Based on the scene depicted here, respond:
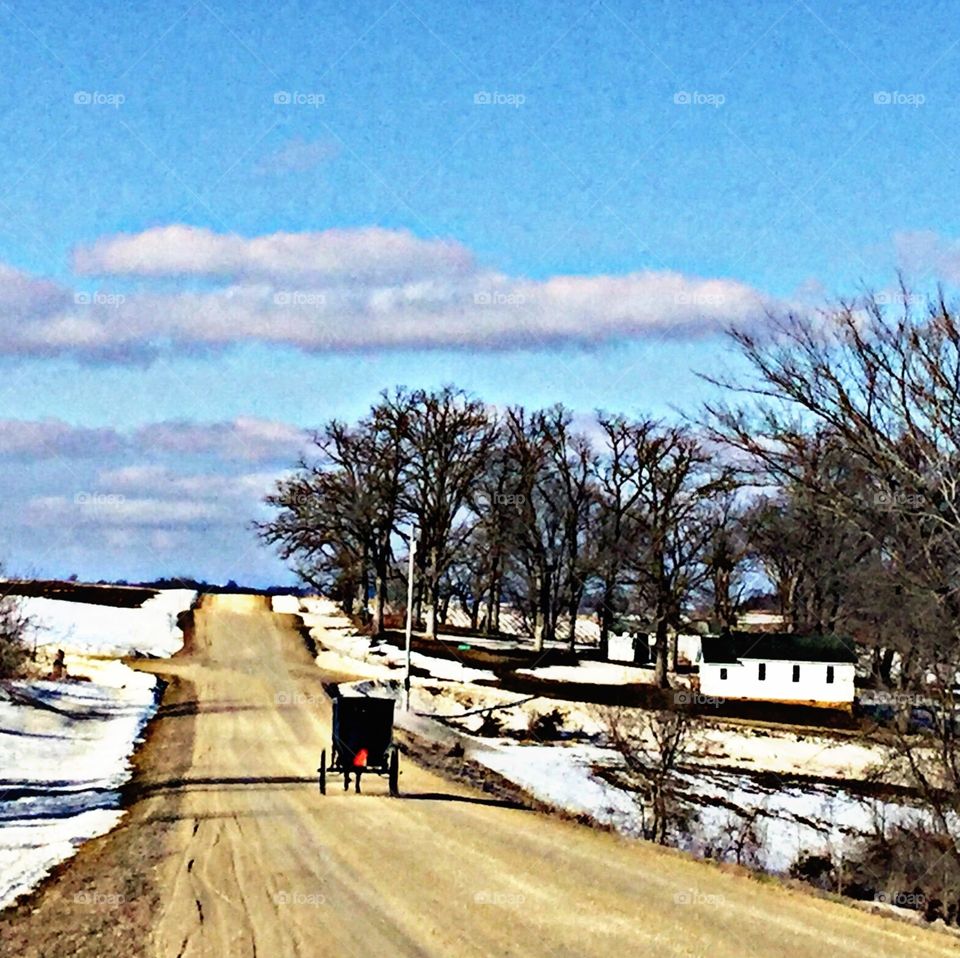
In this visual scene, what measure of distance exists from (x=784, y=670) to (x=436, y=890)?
2120 inches

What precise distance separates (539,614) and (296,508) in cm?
1563

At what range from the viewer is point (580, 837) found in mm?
20344

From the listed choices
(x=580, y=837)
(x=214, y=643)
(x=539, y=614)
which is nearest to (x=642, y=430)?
(x=539, y=614)

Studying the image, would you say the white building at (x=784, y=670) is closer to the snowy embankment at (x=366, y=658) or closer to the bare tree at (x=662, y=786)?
the snowy embankment at (x=366, y=658)

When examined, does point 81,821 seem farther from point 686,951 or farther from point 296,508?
point 296,508

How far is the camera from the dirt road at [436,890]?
1312 centimetres

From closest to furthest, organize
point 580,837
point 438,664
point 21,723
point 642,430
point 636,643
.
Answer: point 580,837 < point 21,723 < point 438,664 < point 642,430 < point 636,643

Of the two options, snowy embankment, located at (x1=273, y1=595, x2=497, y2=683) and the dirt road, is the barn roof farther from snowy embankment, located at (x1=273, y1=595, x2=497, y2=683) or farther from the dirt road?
the dirt road

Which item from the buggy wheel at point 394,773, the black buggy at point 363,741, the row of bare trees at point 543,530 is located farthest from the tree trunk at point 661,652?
the buggy wheel at point 394,773

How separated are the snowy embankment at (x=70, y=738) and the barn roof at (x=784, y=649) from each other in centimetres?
2688

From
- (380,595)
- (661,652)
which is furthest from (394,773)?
(380,595)

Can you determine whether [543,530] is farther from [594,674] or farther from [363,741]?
[363,741]

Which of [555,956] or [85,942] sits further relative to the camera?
[85,942]

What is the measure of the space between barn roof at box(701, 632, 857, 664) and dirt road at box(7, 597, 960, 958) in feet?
140
